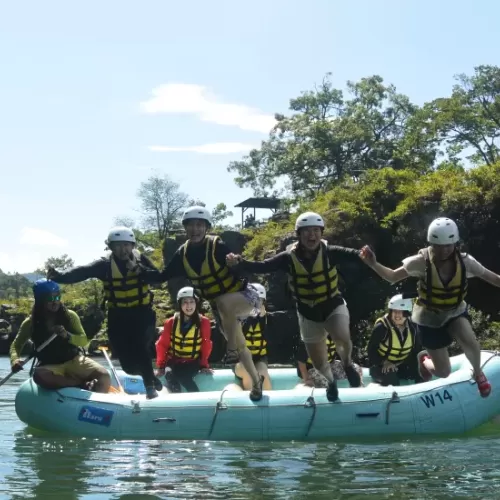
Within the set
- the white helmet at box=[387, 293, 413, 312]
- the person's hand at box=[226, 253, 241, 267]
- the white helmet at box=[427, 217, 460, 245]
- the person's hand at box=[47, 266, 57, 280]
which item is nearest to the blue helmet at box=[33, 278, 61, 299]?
the person's hand at box=[47, 266, 57, 280]

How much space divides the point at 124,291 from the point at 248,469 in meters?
2.70

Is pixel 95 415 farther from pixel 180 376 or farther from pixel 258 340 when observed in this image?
pixel 258 340

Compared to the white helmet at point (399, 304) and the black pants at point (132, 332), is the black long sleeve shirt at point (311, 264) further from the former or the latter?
the white helmet at point (399, 304)

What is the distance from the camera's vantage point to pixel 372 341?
11562 mm

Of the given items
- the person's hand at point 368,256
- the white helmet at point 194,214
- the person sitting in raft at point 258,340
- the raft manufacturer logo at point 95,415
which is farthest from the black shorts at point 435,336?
the raft manufacturer logo at point 95,415

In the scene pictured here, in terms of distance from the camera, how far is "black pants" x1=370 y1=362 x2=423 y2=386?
456 inches

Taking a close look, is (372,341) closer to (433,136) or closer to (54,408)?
(54,408)

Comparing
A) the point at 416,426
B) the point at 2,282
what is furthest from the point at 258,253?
the point at 2,282

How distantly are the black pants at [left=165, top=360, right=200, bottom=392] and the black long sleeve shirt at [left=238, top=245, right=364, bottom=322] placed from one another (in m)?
3.53

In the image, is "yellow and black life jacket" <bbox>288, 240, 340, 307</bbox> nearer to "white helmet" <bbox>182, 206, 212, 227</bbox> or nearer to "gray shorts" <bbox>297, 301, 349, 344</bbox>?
"gray shorts" <bbox>297, 301, 349, 344</bbox>

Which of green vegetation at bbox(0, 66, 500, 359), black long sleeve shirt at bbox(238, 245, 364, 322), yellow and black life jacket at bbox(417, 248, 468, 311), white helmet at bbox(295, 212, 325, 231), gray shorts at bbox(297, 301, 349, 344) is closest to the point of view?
yellow and black life jacket at bbox(417, 248, 468, 311)

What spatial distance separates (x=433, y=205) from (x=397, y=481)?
59.7 feet

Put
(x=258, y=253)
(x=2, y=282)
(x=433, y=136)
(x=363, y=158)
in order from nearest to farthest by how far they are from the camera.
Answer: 1. (x=258, y=253)
2. (x=433, y=136)
3. (x=363, y=158)
4. (x=2, y=282)

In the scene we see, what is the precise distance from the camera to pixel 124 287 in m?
9.41
